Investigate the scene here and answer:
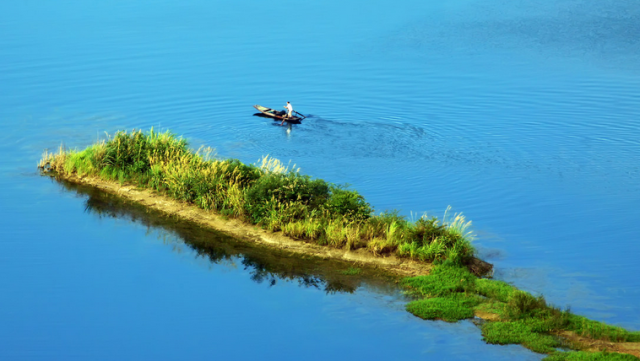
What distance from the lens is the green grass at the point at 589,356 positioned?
1455 cm

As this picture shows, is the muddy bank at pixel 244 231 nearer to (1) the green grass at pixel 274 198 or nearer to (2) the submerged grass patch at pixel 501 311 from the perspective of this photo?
(1) the green grass at pixel 274 198

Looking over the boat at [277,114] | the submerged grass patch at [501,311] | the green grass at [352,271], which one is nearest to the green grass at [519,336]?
the submerged grass patch at [501,311]

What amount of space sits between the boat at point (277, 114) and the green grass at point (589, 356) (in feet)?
62.5

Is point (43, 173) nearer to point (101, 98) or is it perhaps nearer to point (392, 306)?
point (101, 98)

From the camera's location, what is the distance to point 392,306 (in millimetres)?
17188

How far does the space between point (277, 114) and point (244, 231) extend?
472 inches

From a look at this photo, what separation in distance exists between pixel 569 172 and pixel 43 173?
1927 cm

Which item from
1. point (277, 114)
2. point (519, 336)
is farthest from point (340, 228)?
point (277, 114)

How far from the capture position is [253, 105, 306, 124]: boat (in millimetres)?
31900

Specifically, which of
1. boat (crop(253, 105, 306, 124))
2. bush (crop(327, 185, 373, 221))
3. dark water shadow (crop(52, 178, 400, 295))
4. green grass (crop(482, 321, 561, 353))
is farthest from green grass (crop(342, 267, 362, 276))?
boat (crop(253, 105, 306, 124))

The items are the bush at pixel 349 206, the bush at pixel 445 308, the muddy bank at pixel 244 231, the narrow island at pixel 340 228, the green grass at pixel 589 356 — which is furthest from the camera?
the bush at pixel 349 206

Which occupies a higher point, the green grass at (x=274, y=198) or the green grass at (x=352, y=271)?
the green grass at (x=274, y=198)

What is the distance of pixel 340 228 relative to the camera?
20.2 meters

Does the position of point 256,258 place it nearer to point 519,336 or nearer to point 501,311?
point 501,311
